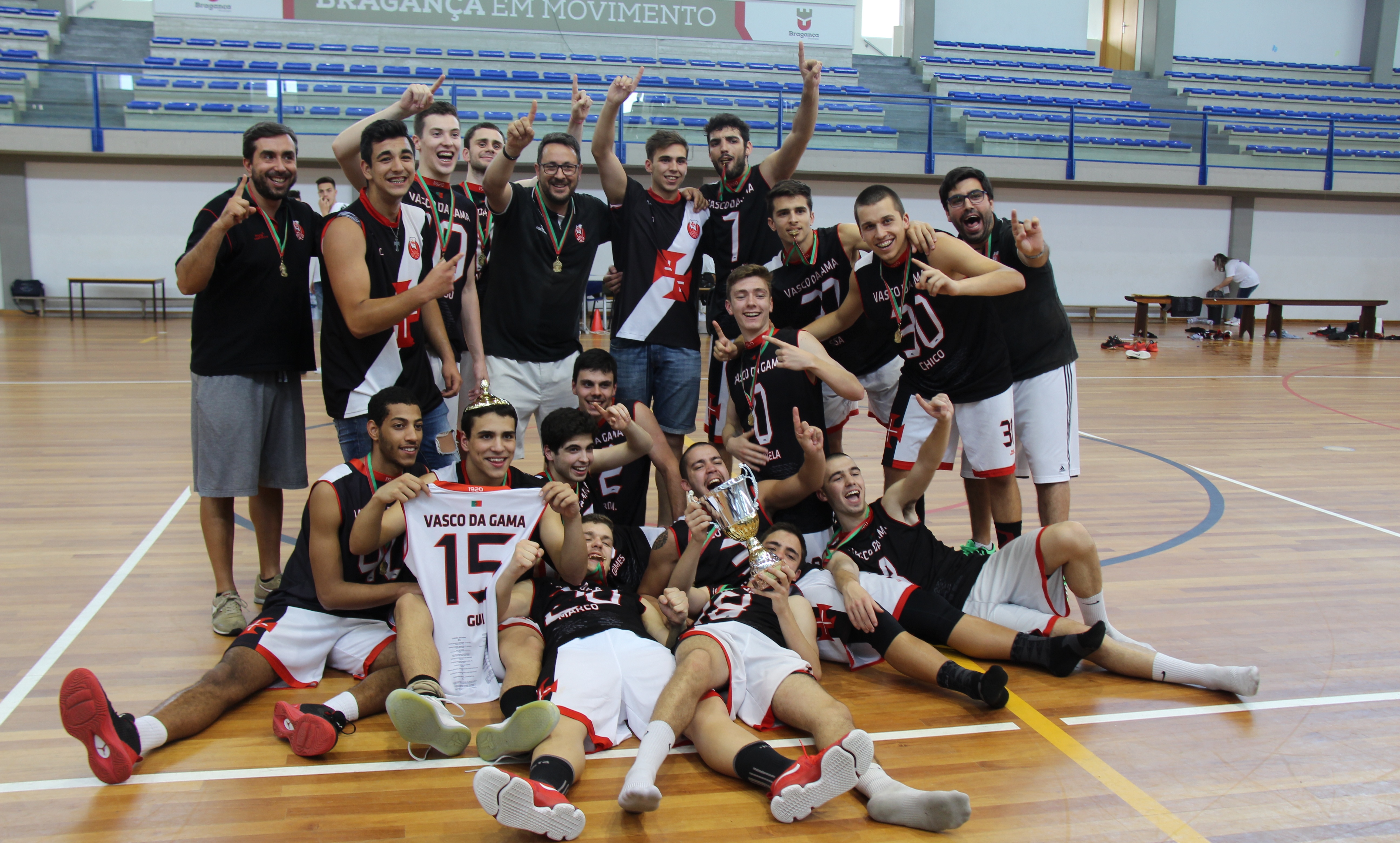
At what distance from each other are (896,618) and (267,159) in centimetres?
310

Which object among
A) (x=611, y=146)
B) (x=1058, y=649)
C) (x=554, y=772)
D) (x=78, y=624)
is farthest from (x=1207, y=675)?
(x=78, y=624)

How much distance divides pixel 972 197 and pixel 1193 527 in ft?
8.57

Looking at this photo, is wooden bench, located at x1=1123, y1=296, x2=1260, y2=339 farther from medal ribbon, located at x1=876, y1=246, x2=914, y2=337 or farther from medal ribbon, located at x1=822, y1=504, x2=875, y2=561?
medal ribbon, located at x1=822, y1=504, x2=875, y2=561

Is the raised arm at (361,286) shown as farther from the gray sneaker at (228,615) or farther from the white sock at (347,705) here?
the white sock at (347,705)

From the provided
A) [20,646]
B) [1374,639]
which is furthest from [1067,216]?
[20,646]

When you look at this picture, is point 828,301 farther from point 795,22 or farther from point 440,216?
point 795,22

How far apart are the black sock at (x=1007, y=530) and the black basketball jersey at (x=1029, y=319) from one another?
0.70 meters

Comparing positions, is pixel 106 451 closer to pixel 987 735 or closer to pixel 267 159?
pixel 267 159

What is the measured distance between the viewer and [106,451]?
6.84 meters

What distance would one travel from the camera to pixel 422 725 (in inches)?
107

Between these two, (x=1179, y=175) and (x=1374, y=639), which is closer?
(x=1374, y=639)

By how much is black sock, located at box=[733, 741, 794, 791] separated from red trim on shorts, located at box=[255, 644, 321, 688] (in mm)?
1671

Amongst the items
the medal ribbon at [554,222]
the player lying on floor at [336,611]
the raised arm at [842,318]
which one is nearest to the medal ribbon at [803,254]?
the raised arm at [842,318]

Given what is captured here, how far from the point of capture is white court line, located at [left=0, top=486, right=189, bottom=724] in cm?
320
